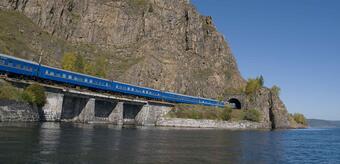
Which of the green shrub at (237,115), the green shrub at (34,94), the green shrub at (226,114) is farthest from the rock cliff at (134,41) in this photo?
the green shrub at (34,94)

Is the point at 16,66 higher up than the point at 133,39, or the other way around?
the point at 133,39

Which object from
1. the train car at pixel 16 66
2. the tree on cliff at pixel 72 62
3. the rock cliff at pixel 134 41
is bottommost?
the train car at pixel 16 66

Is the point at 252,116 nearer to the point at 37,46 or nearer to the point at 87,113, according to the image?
the point at 87,113

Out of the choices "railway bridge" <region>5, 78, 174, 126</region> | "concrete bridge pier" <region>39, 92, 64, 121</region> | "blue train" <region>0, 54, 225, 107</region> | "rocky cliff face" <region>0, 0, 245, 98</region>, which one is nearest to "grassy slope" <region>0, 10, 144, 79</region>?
"rocky cliff face" <region>0, 0, 245, 98</region>

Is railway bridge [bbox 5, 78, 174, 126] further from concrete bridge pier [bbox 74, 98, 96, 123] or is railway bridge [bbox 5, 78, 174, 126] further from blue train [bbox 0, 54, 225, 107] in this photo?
blue train [bbox 0, 54, 225, 107]

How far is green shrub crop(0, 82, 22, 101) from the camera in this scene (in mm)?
50328

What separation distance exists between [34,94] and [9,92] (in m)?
4.35

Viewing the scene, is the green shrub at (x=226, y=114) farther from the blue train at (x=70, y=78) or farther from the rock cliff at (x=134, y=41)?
the rock cliff at (x=134, y=41)

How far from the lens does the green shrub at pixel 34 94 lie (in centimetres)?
5456

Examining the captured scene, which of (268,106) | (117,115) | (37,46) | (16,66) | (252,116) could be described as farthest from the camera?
(268,106)

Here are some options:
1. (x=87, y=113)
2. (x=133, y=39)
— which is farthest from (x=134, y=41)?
(x=87, y=113)

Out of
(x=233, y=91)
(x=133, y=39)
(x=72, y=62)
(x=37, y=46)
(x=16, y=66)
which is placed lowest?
(x=16, y=66)

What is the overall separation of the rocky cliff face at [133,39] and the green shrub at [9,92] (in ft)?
126

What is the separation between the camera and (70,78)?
233ft
